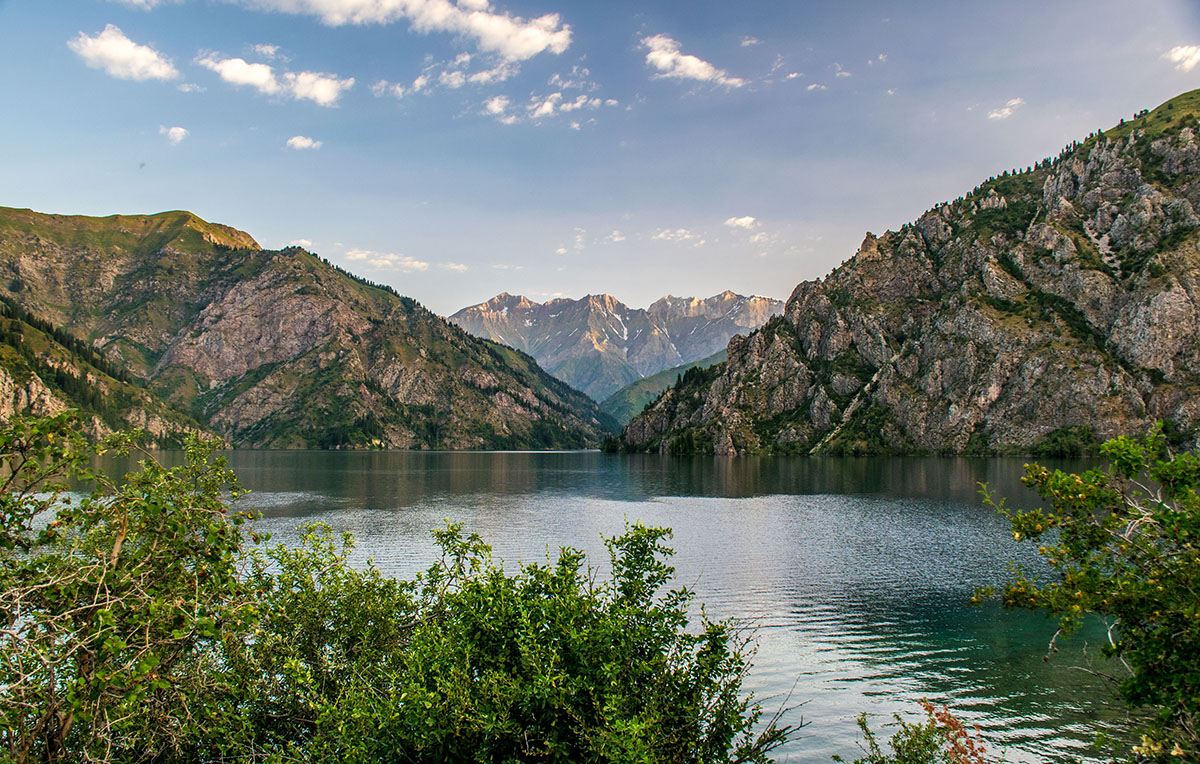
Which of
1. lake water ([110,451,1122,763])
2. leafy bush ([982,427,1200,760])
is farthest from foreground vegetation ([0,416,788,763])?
leafy bush ([982,427,1200,760])

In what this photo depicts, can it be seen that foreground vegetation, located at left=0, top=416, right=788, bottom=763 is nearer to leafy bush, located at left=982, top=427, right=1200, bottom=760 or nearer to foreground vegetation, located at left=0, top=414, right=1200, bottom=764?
foreground vegetation, located at left=0, top=414, right=1200, bottom=764

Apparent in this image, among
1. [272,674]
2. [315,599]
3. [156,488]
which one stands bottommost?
[272,674]

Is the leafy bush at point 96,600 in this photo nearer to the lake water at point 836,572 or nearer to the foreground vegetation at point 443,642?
the foreground vegetation at point 443,642

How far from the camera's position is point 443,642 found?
18328 mm

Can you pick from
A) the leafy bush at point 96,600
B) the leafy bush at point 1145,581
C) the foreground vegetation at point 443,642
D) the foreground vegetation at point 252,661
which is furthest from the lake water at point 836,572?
the leafy bush at point 1145,581

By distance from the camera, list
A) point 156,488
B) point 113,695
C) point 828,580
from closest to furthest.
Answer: point 113,695 < point 156,488 < point 828,580

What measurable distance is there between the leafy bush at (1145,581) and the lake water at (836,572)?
13.8 m

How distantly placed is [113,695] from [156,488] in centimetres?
517

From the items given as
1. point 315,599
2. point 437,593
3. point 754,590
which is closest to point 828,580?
point 754,590

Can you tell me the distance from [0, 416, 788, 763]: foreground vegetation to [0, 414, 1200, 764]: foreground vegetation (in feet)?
0.27

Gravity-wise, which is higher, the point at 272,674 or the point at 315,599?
the point at 315,599

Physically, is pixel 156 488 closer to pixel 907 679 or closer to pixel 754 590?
pixel 907 679

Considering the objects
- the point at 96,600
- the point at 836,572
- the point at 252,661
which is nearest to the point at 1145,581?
the point at 96,600

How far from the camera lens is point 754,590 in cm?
5612
